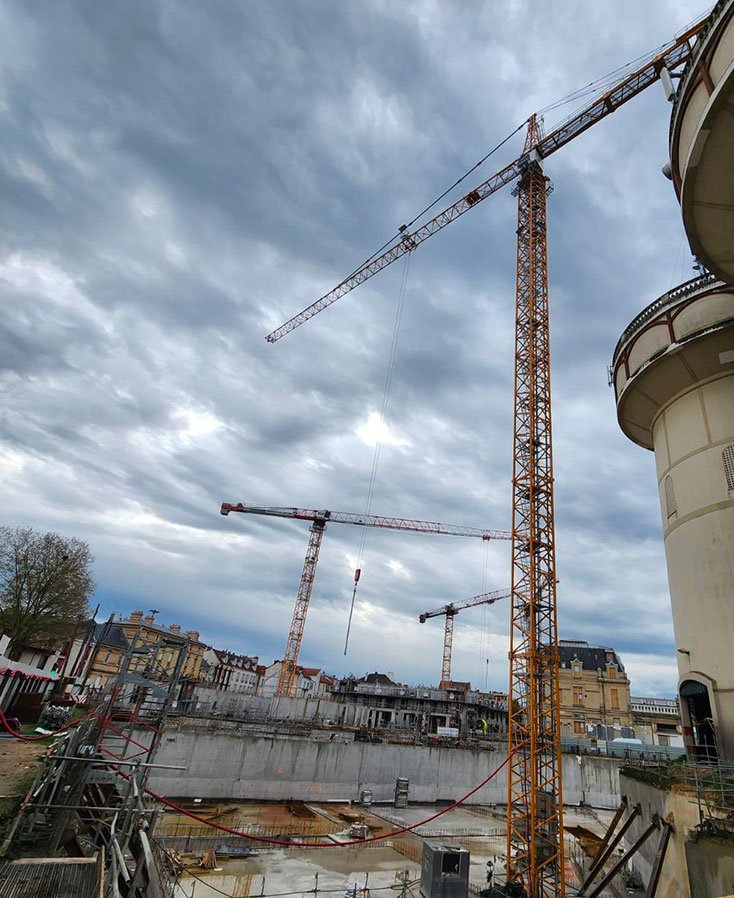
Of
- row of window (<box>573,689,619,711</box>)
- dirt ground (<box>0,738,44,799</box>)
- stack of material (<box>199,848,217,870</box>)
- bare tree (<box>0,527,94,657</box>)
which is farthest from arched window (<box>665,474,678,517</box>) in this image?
row of window (<box>573,689,619,711</box>)

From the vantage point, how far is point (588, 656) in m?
73.5

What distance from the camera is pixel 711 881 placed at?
1139 cm

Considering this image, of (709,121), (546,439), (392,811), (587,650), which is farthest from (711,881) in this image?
(587,650)

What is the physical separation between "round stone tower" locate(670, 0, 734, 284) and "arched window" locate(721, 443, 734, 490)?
8.04 meters

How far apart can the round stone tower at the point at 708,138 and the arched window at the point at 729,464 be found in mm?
8045

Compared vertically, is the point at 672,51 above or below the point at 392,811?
above

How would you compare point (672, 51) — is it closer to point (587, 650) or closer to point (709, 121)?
point (709, 121)

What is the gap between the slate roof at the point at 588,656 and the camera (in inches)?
2849

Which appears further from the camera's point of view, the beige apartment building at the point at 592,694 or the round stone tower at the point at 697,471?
the beige apartment building at the point at 592,694

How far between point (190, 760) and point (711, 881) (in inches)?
1105

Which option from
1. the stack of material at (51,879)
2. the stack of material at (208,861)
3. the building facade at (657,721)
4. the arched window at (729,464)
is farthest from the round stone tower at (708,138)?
the building facade at (657,721)

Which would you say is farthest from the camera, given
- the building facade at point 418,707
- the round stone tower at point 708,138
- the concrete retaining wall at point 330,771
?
the building facade at point 418,707

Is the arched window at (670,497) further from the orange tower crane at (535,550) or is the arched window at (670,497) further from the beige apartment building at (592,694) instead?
the beige apartment building at (592,694)

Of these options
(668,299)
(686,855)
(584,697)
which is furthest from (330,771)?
(584,697)
